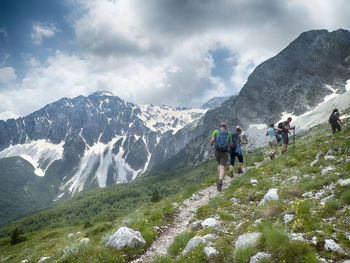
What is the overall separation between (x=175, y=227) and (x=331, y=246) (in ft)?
23.1

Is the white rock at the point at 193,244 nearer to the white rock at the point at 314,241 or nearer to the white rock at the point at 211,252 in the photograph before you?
the white rock at the point at 211,252

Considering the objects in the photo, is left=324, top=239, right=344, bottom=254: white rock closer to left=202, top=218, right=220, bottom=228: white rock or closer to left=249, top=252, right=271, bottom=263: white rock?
left=249, top=252, right=271, bottom=263: white rock

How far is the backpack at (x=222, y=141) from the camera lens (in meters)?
13.1

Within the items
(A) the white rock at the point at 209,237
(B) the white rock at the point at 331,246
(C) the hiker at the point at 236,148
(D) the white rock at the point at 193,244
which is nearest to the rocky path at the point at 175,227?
(D) the white rock at the point at 193,244

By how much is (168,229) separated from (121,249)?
2898 millimetres

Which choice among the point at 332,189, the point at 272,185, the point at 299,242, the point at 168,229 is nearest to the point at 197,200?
the point at 168,229

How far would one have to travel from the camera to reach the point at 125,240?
7.88 metres

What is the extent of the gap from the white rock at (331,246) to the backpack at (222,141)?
8647 mm

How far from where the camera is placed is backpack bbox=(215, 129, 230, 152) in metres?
13.1

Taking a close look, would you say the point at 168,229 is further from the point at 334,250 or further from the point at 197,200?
the point at 334,250

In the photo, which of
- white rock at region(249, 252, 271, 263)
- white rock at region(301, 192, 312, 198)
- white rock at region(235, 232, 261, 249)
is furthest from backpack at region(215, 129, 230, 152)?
white rock at region(249, 252, 271, 263)

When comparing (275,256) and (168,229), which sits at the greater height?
(275,256)

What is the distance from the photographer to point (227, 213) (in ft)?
29.1

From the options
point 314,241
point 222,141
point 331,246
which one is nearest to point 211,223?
point 314,241
